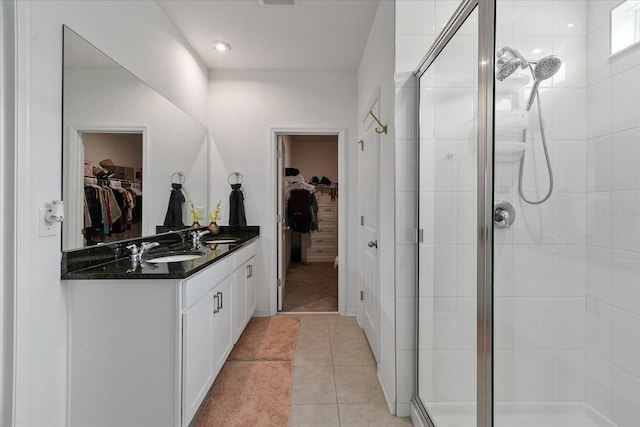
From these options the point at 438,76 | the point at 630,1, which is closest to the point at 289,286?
the point at 438,76

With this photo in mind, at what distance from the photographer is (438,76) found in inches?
61.4

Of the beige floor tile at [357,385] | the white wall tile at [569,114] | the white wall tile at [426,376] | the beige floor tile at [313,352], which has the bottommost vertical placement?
the beige floor tile at [357,385]

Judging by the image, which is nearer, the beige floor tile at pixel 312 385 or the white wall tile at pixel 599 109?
the white wall tile at pixel 599 109

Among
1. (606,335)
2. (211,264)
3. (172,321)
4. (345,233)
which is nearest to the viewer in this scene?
(606,335)

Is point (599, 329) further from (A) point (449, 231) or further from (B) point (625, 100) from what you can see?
(B) point (625, 100)

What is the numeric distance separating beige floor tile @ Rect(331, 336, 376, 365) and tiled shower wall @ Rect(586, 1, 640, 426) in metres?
1.42

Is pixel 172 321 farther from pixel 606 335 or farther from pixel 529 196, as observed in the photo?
pixel 606 335

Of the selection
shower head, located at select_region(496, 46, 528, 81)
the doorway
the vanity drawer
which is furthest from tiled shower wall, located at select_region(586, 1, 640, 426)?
the doorway

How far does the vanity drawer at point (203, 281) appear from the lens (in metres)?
1.50

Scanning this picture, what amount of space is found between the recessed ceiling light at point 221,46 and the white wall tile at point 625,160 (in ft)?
9.34

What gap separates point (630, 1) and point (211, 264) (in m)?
→ 2.19

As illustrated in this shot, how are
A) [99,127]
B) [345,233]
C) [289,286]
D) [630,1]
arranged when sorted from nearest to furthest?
[630,1]
[99,127]
[345,233]
[289,286]

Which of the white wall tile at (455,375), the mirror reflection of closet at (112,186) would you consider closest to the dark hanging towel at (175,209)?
the mirror reflection of closet at (112,186)

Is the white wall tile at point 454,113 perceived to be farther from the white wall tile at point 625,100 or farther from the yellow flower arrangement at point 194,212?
the yellow flower arrangement at point 194,212
